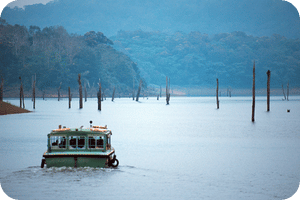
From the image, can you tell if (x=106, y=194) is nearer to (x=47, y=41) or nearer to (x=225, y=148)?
(x=225, y=148)

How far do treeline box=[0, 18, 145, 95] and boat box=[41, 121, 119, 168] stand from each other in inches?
5278

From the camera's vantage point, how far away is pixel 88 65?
175625 millimetres

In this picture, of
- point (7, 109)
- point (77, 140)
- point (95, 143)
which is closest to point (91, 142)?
point (95, 143)

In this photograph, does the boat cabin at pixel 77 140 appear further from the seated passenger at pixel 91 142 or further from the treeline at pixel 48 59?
the treeline at pixel 48 59

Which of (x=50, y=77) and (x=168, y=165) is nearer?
(x=168, y=165)

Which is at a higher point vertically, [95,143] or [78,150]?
[95,143]

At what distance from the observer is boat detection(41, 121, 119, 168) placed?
61.1 ft

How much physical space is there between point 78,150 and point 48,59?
15290cm

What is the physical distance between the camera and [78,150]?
19.0 meters

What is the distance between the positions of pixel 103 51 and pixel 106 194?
187 metres

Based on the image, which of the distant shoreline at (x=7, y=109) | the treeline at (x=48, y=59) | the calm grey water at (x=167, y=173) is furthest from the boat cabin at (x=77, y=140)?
Answer: the treeline at (x=48, y=59)


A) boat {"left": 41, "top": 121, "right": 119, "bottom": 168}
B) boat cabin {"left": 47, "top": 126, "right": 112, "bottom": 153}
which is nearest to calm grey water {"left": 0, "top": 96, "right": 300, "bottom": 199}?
boat {"left": 41, "top": 121, "right": 119, "bottom": 168}

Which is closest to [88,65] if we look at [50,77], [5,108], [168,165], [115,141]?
[50,77]

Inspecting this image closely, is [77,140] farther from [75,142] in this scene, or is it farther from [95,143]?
[95,143]
